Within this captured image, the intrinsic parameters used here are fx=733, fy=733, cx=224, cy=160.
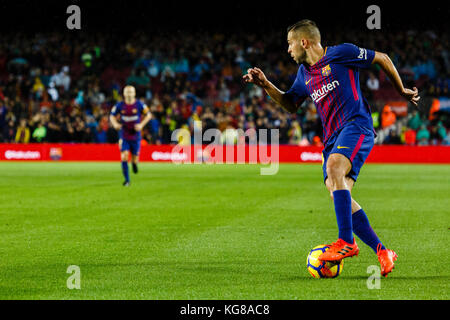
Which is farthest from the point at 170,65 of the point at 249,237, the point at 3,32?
the point at 249,237

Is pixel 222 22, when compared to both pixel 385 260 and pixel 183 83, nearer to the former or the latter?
pixel 183 83

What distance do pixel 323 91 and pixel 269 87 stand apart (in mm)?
653

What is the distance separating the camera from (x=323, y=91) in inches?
271

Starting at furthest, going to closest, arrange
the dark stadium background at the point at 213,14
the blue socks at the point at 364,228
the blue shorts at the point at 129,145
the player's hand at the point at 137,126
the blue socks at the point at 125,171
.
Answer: the dark stadium background at the point at 213,14 → the blue shorts at the point at 129,145 → the player's hand at the point at 137,126 → the blue socks at the point at 125,171 → the blue socks at the point at 364,228

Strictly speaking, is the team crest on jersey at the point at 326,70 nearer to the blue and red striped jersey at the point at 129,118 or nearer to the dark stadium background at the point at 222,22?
the blue and red striped jersey at the point at 129,118

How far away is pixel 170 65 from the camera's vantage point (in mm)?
37375

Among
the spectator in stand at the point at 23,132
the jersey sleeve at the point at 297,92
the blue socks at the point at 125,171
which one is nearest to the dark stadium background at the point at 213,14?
the spectator in stand at the point at 23,132

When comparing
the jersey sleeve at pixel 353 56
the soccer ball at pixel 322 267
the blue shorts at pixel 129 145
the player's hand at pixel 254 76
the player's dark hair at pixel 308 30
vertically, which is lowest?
the soccer ball at pixel 322 267

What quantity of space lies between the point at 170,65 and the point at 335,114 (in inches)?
1222

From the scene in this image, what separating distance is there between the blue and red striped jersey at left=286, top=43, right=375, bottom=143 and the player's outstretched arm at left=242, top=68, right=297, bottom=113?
0.51m

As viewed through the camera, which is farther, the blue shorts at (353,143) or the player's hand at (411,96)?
the player's hand at (411,96)

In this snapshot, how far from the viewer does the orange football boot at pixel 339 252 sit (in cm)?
634

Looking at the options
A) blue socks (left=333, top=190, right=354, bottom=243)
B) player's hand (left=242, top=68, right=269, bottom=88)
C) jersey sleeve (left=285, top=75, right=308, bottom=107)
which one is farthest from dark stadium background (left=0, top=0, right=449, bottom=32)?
blue socks (left=333, top=190, right=354, bottom=243)

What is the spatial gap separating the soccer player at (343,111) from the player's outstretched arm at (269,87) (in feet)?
0.04
